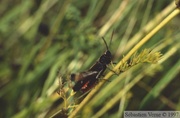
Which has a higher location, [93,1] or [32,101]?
[93,1]

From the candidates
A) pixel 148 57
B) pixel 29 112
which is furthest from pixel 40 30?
pixel 148 57

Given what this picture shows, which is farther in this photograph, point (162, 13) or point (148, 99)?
point (162, 13)

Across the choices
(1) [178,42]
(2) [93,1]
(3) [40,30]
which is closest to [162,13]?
(1) [178,42]

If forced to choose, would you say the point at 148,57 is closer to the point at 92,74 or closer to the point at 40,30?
the point at 92,74

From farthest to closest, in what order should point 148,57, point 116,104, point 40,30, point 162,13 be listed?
point 40,30 < point 162,13 < point 116,104 < point 148,57

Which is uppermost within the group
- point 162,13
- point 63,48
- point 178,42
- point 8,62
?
point 8,62

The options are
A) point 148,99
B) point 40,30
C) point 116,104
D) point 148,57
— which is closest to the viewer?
point 148,57
